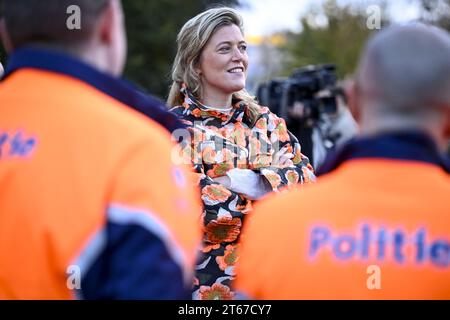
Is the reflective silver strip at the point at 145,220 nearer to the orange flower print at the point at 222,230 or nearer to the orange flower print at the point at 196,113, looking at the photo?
the orange flower print at the point at 222,230

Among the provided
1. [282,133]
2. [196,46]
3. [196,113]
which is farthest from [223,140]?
[196,46]

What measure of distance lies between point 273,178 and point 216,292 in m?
0.62

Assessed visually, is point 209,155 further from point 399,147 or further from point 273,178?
point 399,147

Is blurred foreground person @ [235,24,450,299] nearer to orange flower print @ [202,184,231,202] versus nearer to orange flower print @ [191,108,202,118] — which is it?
orange flower print @ [202,184,231,202]

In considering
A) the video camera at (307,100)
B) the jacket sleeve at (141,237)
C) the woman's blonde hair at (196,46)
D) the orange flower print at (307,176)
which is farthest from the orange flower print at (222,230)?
the video camera at (307,100)

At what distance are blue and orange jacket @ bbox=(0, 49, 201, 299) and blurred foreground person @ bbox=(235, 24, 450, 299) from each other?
0.22 metres

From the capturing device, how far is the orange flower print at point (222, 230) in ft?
15.5

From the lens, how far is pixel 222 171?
4.80 m

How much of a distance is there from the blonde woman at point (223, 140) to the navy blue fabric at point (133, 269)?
8.30 ft

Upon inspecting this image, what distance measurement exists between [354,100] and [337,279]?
0.48 metres

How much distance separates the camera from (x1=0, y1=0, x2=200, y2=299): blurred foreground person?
83.7 inches

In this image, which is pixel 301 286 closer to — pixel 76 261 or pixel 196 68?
pixel 76 261

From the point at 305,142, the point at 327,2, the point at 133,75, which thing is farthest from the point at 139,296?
the point at 327,2

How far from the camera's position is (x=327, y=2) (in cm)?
3981
